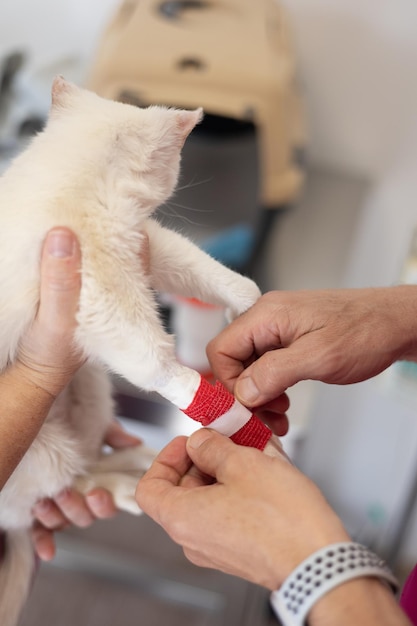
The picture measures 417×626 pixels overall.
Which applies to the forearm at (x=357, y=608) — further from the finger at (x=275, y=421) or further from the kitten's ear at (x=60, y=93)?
the kitten's ear at (x=60, y=93)

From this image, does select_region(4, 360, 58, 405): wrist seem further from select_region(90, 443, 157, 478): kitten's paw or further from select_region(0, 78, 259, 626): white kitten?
select_region(90, 443, 157, 478): kitten's paw

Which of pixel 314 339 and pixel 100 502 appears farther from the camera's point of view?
pixel 100 502

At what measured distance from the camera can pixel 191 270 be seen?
2.26 feet

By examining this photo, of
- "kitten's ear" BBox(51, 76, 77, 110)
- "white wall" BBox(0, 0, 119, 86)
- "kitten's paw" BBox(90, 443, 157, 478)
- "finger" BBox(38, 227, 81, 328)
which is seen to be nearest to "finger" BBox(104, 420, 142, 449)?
"kitten's paw" BBox(90, 443, 157, 478)

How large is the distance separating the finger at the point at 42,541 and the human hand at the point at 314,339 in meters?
0.35

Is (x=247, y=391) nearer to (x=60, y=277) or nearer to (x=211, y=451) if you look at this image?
Answer: (x=211, y=451)

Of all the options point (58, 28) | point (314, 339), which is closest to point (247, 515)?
point (314, 339)

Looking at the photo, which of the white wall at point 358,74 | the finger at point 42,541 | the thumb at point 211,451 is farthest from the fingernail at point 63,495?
the white wall at point 358,74

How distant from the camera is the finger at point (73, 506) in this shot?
0.72 m

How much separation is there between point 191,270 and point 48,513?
359 millimetres

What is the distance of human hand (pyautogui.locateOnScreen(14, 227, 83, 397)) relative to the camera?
53cm

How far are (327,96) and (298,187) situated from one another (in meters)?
0.28

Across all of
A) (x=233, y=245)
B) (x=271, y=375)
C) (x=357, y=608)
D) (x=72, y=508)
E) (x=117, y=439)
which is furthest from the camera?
(x=233, y=245)

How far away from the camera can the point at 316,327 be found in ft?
2.12
